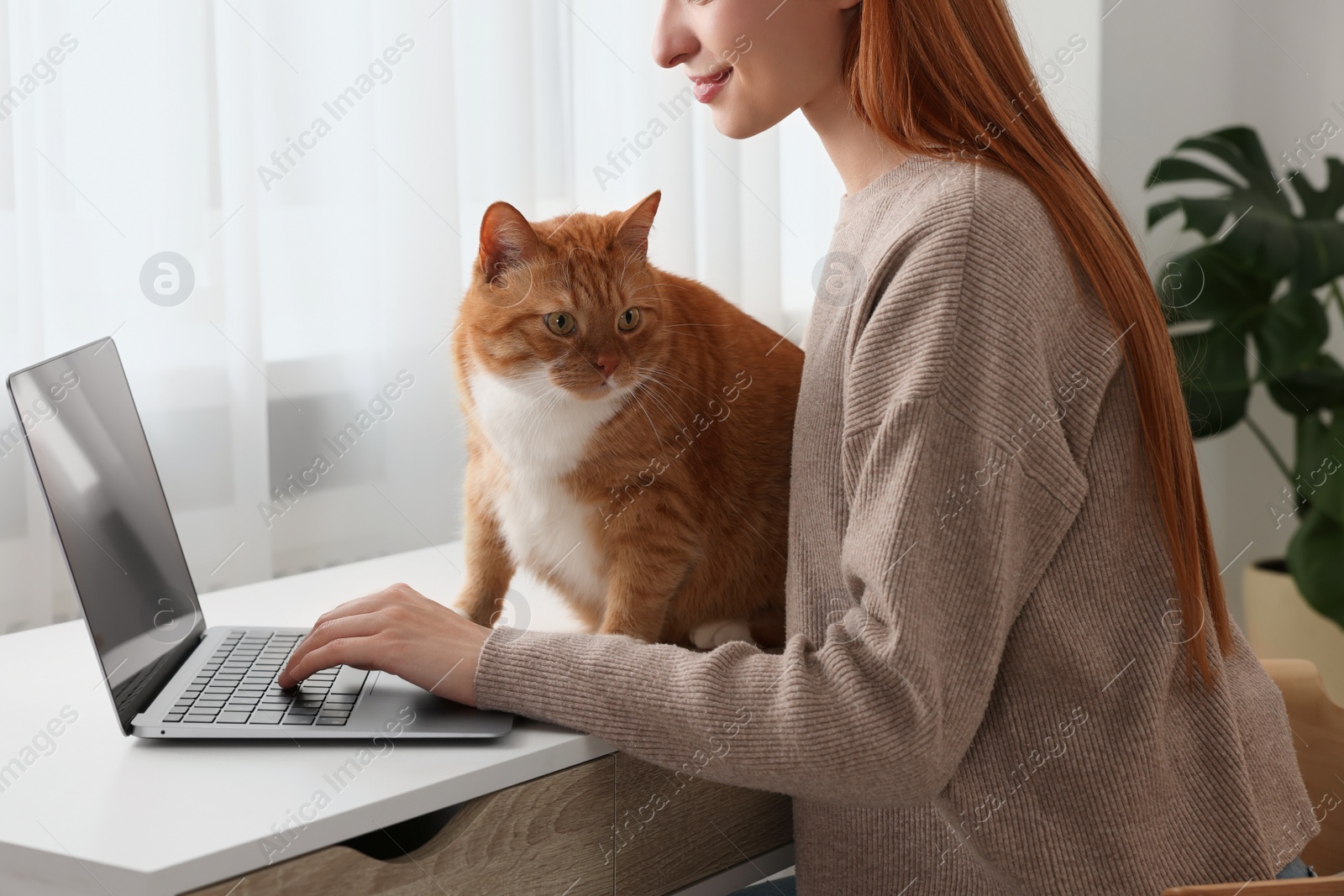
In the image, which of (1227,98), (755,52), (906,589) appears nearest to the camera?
(906,589)

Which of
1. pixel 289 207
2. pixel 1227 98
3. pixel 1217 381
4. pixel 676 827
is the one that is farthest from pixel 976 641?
pixel 1227 98

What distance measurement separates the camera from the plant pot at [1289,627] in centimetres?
257

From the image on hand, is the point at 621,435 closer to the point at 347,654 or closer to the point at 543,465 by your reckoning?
the point at 543,465

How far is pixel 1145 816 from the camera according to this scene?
91 centimetres

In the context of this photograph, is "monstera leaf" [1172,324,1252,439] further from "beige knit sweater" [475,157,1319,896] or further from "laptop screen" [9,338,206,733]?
"laptop screen" [9,338,206,733]

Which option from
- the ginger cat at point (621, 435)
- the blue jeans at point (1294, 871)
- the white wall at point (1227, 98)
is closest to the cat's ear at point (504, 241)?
the ginger cat at point (621, 435)

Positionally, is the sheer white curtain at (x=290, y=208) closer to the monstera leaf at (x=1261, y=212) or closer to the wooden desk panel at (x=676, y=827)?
the wooden desk panel at (x=676, y=827)

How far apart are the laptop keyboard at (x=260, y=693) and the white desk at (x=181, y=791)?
3 cm

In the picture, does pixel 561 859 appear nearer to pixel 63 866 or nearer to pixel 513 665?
pixel 513 665

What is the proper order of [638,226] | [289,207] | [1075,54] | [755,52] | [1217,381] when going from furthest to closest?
[1075,54]
[1217,381]
[289,207]
[638,226]
[755,52]

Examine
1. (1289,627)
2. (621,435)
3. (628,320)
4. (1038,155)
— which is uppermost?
(1038,155)

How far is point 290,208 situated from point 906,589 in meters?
1.36

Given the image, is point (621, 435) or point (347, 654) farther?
point (621, 435)

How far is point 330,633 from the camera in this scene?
0.97 metres
